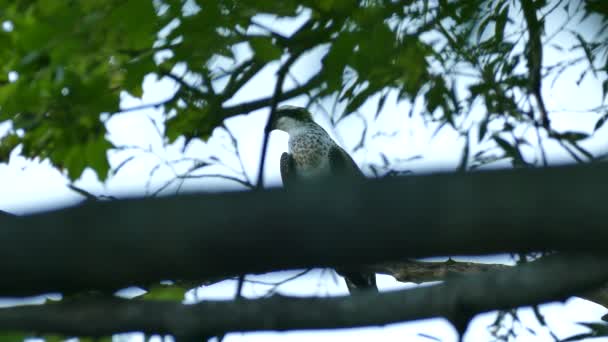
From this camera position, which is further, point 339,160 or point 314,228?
point 339,160

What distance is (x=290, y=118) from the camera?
7.36m

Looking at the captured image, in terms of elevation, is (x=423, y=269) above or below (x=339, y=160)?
below

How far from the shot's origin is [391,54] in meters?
2.57

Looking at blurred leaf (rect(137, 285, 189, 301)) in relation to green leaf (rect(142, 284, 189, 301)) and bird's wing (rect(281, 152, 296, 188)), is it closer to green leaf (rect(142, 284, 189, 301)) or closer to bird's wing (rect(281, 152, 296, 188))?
green leaf (rect(142, 284, 189, 301))

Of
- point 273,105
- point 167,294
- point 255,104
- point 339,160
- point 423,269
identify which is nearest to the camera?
point 273,105

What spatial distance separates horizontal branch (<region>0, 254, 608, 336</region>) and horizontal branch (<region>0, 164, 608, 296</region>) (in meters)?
0.13

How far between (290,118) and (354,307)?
6005mm

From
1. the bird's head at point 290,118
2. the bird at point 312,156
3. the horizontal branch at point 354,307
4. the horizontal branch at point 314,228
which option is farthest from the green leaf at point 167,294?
the bird's head at point 290,118

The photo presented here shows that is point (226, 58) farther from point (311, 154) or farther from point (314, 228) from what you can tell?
point (311, 154)

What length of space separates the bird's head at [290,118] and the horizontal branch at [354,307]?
230 inches

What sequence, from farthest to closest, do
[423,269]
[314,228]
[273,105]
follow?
1. [423,269]
2. [273,105]
3. [314,228]

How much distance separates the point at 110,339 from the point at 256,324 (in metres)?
1.17

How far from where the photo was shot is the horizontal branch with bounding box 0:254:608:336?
1393 millimetres

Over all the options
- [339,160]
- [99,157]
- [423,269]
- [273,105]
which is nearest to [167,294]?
[273,105]
